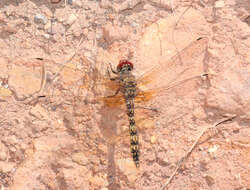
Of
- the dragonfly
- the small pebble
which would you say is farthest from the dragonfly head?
the small pebble

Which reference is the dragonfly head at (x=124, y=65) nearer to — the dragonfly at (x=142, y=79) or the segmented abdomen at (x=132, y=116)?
the dragonfly at (x=142, y=79)

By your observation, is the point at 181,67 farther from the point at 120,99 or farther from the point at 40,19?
the point at 40,19

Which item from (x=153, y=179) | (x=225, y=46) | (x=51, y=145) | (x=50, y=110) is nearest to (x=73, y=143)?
(x=51, y=145)

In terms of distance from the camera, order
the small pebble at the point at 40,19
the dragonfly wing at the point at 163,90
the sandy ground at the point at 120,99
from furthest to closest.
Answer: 1. the small pebble at the point at 40,19
2. the dragonfly wing at the point at 163,90
3. the sandy ground at the point at 120,99

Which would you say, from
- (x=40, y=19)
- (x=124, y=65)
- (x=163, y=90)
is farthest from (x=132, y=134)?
(x=40, y=19)

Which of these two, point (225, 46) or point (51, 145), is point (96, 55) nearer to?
point (51, 145)

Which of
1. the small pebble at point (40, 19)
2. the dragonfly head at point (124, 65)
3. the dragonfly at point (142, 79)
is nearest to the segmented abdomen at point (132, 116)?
the dragonfly at point (142, 79)

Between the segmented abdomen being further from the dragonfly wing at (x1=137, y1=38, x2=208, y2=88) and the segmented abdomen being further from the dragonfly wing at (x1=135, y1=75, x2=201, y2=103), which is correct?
the dragonfly wing at (x1=137, y1=38, x2=208, y2=88)
